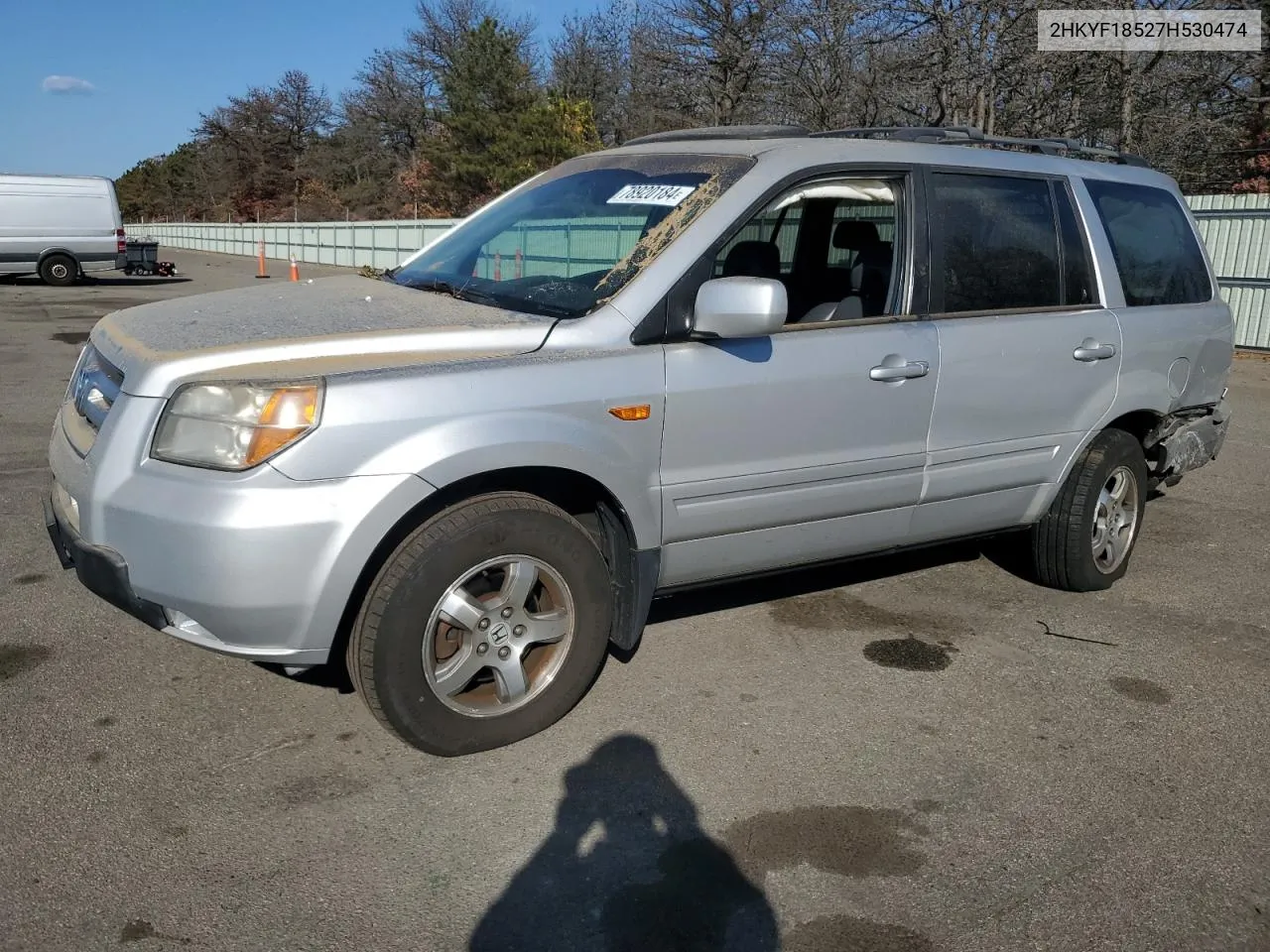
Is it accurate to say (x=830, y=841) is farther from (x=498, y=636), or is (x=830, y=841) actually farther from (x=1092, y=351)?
(x=1092, y=351)

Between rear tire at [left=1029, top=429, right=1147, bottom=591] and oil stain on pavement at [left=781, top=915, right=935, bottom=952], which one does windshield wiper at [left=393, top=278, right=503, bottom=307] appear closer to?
oil stain on pavement at [left=781, top=915, right=935, bottom=952]

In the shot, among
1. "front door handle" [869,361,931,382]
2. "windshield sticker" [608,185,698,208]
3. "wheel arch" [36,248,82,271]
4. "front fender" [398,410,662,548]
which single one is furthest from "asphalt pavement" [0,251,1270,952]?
"wheel arch" [36,248,82,271]

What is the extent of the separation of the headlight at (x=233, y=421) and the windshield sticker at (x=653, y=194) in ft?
4.90

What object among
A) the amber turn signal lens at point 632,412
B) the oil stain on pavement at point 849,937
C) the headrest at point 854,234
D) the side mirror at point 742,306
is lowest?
the oil stain on pavement at point 849,937

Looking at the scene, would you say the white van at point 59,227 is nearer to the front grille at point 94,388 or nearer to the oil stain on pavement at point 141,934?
the front grille at point 94,388

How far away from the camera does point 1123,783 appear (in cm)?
338

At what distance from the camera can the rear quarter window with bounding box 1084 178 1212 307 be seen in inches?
192

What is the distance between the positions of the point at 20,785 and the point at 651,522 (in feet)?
6.51

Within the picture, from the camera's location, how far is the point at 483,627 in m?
3.28

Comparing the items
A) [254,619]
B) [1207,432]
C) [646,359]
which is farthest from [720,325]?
[1207,432]

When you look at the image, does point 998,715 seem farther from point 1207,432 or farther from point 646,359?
point 1207,432

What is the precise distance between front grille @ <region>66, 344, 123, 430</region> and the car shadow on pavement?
1768 millimetres

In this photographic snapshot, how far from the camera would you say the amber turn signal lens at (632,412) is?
3.35m

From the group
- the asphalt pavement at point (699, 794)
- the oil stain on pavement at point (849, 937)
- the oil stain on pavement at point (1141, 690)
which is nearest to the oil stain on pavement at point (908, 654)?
the asphalt pavement at point (699, 794)
